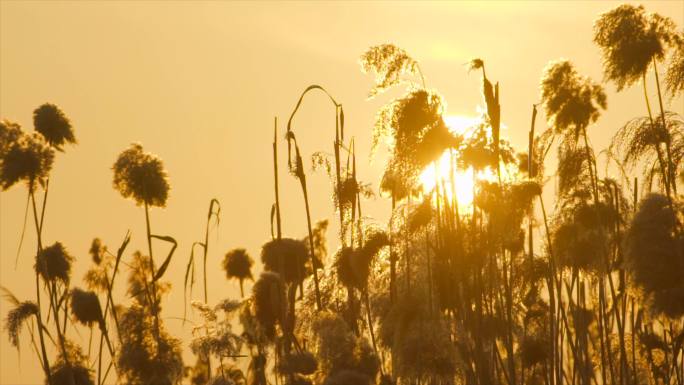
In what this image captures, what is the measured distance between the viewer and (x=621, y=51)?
38.3 ft

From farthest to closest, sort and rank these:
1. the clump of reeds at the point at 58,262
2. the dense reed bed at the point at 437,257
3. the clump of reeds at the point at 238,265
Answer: the clump of reeds at the point at 238,265, the clump of reeds at the point at 58,262, the dense reed bed at the point at 437,257

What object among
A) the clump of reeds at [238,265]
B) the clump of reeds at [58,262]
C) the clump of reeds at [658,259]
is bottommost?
the clump of reeds at [658,259]

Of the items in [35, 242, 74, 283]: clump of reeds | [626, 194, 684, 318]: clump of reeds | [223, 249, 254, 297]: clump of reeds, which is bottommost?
[626, 194, 684, 318]: clump of reeds

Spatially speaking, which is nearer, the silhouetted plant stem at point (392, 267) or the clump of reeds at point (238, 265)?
the silhouetted plant stem at point (392, 267)

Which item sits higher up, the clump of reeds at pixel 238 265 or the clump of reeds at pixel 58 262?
the clump of reeds at pixel 238 265

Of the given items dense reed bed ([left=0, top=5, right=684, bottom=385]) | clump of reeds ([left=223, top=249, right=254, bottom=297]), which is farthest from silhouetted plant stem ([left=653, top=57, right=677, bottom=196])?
clump of reeds ([left=223, top=249, right=254, bottom=297])

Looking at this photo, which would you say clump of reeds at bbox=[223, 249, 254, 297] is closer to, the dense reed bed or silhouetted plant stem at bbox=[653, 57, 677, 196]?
the dense reed bed

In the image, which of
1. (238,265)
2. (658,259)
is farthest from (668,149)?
(238,265)

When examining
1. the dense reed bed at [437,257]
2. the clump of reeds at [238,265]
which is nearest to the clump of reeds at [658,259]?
the dense reed bed at [437,257]

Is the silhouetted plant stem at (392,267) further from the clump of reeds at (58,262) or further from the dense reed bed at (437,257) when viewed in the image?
the clump of reeds at (58,262)

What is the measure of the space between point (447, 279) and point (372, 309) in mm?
996

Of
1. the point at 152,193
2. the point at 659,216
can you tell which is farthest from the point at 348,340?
the point at 152,193

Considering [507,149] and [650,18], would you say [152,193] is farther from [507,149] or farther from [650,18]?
[650,18]

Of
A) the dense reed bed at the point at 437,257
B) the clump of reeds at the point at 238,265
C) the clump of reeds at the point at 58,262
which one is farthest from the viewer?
the clump of reeds at the point at 238,265
